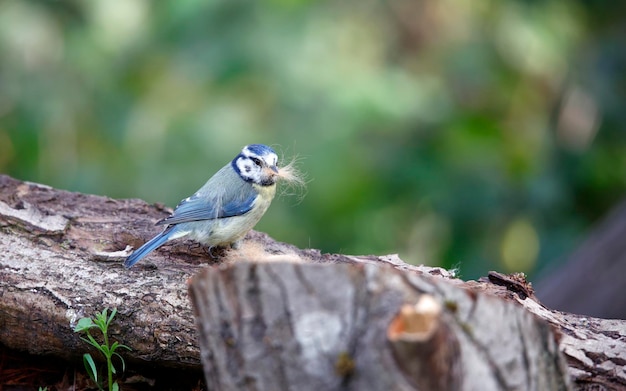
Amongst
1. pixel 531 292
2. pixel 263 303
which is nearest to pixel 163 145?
pixel 531 292

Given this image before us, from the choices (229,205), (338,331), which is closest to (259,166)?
(229,205)

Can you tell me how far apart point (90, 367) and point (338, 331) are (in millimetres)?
1599

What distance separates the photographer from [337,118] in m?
6.83

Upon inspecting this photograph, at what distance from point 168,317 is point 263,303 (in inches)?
46.6

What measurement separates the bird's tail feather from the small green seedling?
0.97 feet

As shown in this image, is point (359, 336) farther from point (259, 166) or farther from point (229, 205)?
point (259, 166)

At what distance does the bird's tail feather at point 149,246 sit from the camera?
3.38 m

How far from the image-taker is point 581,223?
22.2 ft

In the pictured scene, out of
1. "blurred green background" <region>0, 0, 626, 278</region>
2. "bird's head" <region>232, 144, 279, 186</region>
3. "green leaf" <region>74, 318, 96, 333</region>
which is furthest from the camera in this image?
"blurred green background" <region>0, 0, 626, 278</region>

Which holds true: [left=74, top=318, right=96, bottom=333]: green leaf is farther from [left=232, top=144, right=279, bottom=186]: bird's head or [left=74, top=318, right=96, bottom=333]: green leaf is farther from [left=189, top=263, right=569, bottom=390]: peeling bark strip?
[left=232, top=144, right=279, bottom=186]: bird's head

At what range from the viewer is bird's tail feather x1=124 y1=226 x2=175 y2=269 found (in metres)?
3.38

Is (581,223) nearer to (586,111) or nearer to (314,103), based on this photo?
(586,111)

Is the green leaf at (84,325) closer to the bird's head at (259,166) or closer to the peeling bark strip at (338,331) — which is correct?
the peeling bark strip at (338,331)

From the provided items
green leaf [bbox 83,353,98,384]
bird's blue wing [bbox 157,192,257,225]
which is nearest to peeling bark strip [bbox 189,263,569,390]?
green leaf [bbox 83,353,98,384]
